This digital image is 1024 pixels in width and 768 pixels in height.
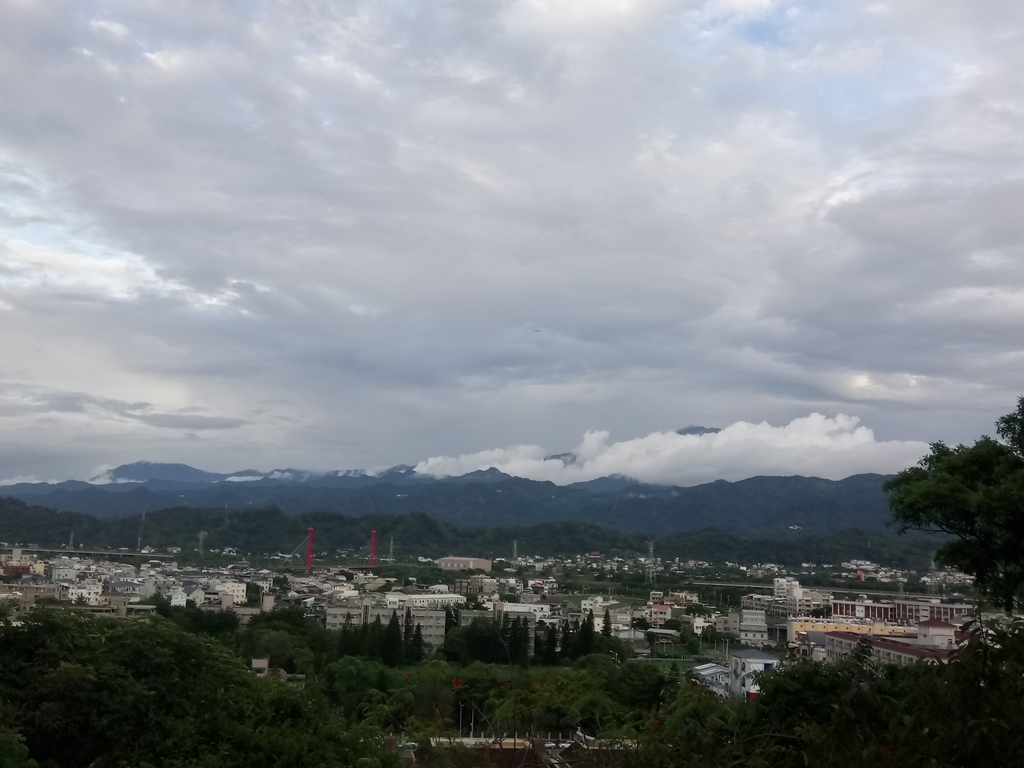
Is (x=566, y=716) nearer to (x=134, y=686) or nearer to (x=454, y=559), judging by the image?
(x=134, y=686)

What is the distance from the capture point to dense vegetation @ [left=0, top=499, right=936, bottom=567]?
73188mm

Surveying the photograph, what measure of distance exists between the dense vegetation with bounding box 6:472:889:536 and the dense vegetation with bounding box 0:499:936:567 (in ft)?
94.9

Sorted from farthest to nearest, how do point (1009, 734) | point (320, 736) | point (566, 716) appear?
point (320, 736)
point (566, 716)
point (1009, 734)

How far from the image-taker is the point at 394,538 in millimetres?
80812

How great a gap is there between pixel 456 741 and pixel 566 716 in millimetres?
695

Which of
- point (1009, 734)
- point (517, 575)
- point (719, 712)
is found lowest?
point (517, 575)

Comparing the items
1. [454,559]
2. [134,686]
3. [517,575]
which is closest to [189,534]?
[454,559]

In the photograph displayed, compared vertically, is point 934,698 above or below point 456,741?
above

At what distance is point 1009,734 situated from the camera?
6.86 feet

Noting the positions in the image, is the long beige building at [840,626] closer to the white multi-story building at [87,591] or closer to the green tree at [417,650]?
the green tree at [417,650]

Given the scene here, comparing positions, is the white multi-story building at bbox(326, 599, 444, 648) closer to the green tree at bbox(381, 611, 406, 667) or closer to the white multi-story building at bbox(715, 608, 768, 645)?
the green tree at bbox(381, 611, 406, 667)

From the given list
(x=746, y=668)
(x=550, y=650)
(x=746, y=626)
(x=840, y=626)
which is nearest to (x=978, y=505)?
(x=746, y=668)

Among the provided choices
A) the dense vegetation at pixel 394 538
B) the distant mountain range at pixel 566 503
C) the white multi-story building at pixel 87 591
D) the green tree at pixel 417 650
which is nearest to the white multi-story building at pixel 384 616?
the green tree at pixel 417 650

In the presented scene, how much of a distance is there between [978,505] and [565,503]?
15396 cm
